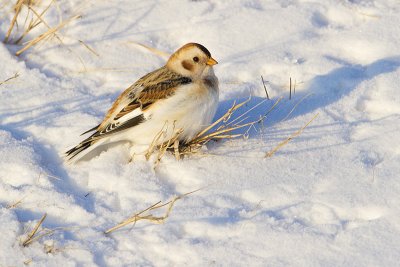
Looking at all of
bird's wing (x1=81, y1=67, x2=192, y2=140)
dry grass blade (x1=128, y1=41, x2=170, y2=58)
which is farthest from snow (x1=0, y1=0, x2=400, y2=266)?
bird's wing (x1=81, y1=67, x2=192, y2=140)

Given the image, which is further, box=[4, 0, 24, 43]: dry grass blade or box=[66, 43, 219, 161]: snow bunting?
box=[4, 0, 24, 43]: dry grass blade

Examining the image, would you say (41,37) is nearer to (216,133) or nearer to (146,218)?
(216,133)

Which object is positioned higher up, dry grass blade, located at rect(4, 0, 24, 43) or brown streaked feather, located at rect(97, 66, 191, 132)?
dry grass blade, located at rect(4, 0, 24, 43)

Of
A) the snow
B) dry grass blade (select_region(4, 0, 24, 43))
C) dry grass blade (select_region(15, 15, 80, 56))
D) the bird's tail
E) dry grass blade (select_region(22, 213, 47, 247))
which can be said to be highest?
dry grass blade (select_region(4, 0, 24, 43))

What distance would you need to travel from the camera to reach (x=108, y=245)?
3297 millimetres

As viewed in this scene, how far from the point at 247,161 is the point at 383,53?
147 cm

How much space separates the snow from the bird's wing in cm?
15

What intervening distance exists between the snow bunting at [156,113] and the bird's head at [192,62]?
85mm

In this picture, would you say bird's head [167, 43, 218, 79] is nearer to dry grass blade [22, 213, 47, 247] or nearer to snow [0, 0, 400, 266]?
snow [0, 0, 400, 266]

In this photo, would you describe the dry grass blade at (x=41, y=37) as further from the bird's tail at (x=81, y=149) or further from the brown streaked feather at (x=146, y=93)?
the bird's tail at (x=81, y=149)

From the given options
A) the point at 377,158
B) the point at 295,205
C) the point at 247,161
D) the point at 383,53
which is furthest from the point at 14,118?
the point at 383,53

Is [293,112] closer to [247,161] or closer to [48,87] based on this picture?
[247,161]

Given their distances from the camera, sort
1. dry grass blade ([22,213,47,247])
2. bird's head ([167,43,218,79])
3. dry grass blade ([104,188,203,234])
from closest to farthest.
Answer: dry grass blade ([22,213,47,247]) < dry grass blade ([104,188,203,234]) < bird's head ([167,43,218,79])

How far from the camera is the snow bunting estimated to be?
12.9 ft
